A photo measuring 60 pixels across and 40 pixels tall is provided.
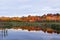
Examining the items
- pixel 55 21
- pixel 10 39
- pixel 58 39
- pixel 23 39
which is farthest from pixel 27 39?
pixel 55 21

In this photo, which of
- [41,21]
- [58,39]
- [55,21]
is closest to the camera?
[58,39]

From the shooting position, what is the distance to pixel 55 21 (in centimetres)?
5484

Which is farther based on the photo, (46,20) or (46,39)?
(46,20)

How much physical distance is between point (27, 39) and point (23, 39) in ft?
1.95

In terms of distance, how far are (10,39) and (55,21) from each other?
3171cm

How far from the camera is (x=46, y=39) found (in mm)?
24750

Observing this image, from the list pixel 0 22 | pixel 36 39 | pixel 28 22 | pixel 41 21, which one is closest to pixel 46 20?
pixel 41 21

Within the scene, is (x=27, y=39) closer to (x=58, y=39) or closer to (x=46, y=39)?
(x=46, y=39)

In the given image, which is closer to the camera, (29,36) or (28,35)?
(29,36)

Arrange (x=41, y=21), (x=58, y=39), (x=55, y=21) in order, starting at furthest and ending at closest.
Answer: (x=41, y=21), (x=55, y=21), (x=58, y=39)

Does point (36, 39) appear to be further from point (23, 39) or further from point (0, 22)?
point (0, 22)

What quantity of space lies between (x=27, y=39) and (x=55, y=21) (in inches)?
1224

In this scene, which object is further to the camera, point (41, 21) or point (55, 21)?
point (41, 21)

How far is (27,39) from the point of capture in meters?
25.0
